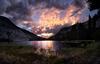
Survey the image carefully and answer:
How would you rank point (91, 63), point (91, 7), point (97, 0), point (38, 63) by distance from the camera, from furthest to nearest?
point (91, 7), point (97, 0), point (38, 63), point (91, 63)

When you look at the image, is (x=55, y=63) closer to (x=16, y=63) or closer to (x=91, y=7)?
(x=16, y=63)

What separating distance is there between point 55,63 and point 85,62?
300cm

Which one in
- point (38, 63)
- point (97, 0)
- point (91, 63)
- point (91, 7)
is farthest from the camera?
point (91, 7)

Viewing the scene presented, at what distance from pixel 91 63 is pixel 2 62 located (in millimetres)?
7887

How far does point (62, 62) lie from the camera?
792 inches

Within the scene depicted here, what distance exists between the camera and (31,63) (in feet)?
63.7

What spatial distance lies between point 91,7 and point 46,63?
2748 cm

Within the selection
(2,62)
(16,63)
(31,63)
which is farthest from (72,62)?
(2,62)

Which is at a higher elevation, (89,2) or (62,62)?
(89,2)

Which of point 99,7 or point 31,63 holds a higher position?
point 99,7

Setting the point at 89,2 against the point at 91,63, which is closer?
the point at 91,63

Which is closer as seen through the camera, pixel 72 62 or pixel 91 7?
pixel 72 62

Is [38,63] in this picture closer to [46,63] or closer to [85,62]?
[46,63]

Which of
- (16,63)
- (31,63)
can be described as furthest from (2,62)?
(31,63)
